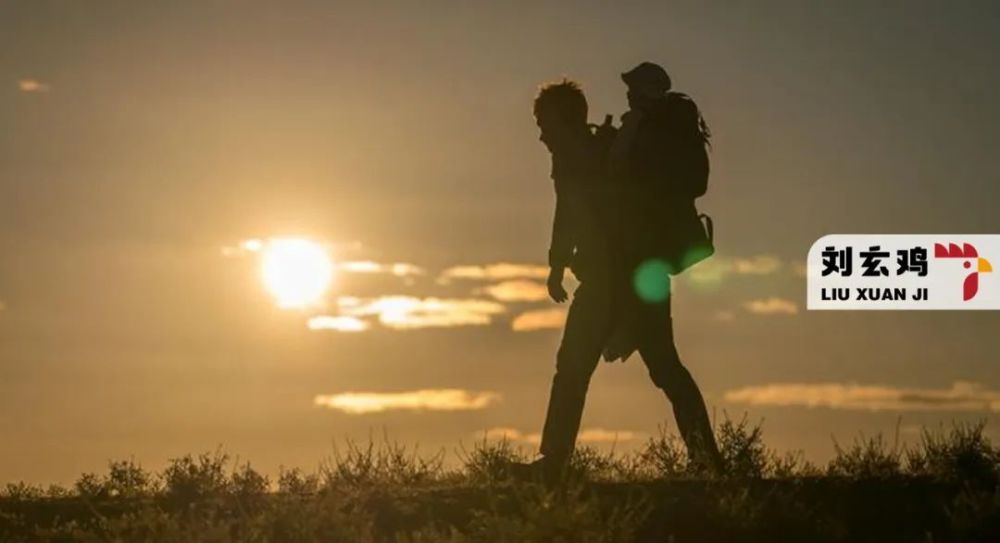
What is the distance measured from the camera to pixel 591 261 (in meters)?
14.0

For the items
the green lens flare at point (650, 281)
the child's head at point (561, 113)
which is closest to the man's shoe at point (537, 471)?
the green lens flare at point (650, 281)

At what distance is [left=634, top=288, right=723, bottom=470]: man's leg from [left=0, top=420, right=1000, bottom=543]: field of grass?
355 mm

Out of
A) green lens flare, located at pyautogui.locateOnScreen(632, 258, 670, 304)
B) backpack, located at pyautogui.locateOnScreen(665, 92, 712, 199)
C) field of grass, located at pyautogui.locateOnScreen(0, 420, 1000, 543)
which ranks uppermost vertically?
backpack, located at pyautogui.locateOnScreen(665, 92, 712, 199)

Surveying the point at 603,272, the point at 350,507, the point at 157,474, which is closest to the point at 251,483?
the point at 157,474

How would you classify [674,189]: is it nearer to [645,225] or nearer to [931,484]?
[645,225]

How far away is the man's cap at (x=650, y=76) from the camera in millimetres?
13961

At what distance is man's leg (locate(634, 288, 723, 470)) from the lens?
1401 centimetres

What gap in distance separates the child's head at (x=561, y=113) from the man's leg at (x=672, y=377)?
1462 mm

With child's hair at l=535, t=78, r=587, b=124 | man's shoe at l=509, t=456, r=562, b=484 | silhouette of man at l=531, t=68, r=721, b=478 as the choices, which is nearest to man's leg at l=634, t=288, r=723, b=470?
silhouette of man at l=531, t=68, r=721, b=478

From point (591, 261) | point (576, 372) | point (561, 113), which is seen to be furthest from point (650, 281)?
point (561, 113)

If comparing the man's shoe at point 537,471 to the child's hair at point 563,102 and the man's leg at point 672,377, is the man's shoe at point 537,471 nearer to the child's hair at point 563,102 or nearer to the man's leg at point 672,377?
the man's leg at point 672,377

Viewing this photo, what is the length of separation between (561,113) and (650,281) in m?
1.53

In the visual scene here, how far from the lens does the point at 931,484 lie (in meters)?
12.9

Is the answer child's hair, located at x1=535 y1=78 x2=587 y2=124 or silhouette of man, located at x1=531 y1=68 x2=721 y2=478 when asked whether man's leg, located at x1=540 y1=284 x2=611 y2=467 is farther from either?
child's hair, located at x1=535 y1=78 x2=587 y2=124
